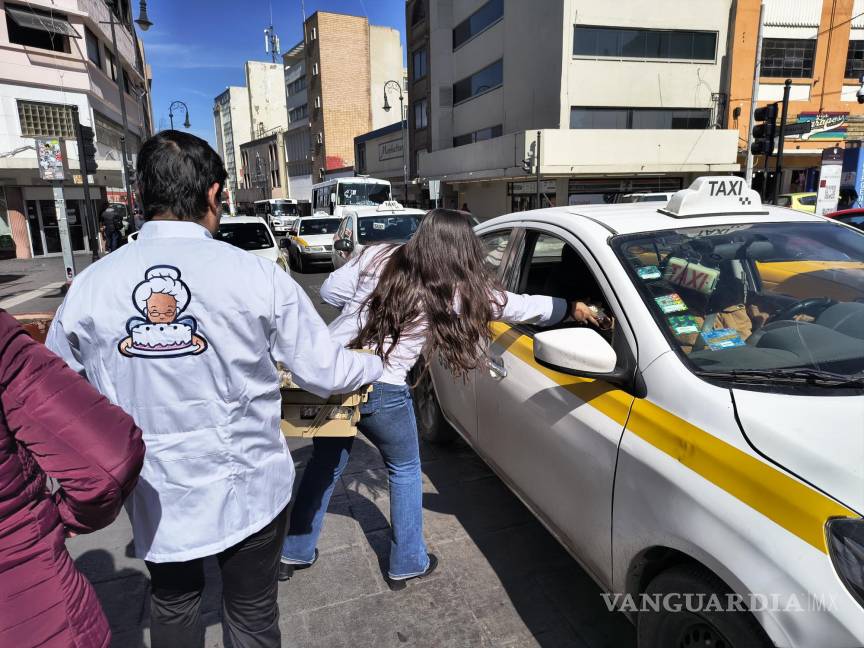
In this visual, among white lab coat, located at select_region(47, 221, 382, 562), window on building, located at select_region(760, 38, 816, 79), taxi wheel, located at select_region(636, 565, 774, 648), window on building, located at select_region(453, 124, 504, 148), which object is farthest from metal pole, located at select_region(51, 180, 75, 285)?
window on building, located at select_region(760, 38, 816, 79)

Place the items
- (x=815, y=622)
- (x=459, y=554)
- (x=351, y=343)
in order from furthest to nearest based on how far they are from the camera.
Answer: (x=459, y=554)
(x=351, y=343)
(x=815, y=622)

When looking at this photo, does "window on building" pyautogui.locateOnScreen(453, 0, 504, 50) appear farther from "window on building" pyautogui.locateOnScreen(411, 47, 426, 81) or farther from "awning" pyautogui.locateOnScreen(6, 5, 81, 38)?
"awning" pyautogui.locateOnScreen(6, 5, 81, 38)

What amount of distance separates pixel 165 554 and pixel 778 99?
32696mm

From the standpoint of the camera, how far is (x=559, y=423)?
2.28 m

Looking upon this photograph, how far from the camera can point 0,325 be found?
3.79 ft

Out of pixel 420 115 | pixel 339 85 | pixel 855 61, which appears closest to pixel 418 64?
pixel 420 115

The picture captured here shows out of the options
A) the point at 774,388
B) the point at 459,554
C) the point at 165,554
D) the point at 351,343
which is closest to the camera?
the point at 165,554

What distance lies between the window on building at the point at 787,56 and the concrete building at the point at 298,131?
47116 mm

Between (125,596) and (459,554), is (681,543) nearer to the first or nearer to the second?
(459,554)

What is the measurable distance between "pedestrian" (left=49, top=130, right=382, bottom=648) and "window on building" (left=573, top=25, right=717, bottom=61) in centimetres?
2675

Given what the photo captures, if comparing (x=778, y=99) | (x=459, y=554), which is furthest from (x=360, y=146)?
(x=459, y=554)

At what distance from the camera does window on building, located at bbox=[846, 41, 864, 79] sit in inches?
1097

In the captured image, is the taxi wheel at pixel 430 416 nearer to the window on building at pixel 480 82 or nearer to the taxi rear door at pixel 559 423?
the taxi rear door at pixel 559 423

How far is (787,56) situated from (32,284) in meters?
32.1
